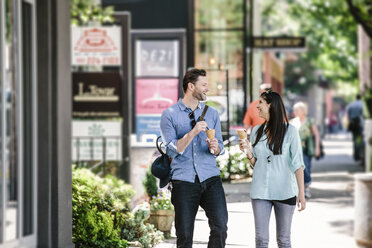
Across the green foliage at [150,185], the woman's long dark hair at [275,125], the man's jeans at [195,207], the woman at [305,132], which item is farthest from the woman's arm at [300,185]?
the woman at [305,132]

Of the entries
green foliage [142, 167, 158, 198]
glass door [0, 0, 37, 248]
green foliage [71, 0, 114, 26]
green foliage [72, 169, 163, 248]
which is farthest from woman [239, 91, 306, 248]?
green foliage [71, 0, 114, 26]

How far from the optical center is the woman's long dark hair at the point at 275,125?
645cm

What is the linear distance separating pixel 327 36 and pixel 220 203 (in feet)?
97.7

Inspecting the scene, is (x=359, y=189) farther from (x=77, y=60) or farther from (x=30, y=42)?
(x=77, y=60)

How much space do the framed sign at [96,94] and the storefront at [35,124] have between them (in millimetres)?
7891

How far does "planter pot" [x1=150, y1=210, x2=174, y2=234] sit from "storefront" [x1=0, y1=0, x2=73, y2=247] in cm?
250

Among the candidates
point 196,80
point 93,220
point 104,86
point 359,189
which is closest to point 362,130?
point 104,86

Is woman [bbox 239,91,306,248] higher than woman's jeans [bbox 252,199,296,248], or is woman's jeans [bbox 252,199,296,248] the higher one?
woman [bbox 239,91,306,248]

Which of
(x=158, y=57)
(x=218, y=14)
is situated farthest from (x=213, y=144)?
(x=218, y=14)

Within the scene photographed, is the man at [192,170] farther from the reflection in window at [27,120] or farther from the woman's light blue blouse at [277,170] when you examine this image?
the reflection in window at [27,120]

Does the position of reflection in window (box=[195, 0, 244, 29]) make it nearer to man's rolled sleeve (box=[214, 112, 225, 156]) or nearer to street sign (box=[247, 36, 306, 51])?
street sign (box=[247, 36, 306, 51])

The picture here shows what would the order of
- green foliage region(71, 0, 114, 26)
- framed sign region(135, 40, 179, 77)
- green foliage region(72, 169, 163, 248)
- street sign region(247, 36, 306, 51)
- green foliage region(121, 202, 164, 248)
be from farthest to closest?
1. street sign region(247, 36, 306, 51)
2. framed sign region(135, 40, 179, 77)
3. green foliage region(71, 0, 114, 26)
4. green foliage region(121, 202, 164, 248)
5. green foliage region(72, 169, 163, 248)

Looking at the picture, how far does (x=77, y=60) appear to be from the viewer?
1508 cm

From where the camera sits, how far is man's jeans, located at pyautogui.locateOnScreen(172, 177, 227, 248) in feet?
20.4
